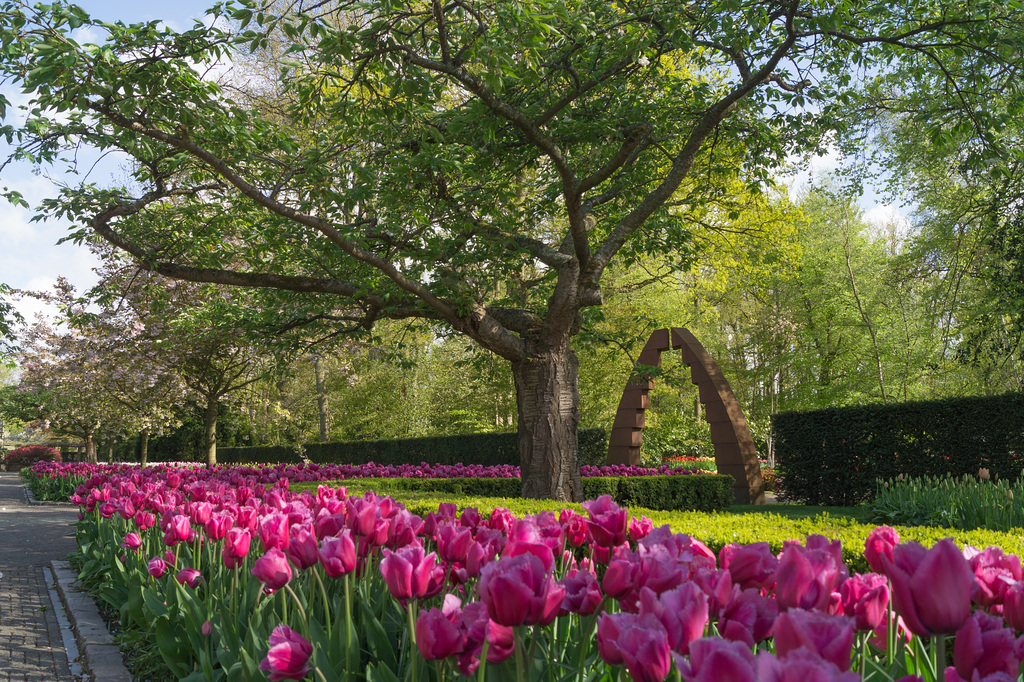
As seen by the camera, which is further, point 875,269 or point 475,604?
point 875,269

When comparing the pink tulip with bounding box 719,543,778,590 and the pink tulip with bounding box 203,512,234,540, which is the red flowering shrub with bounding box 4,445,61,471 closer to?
the pink tulip with bounding box 203,512,234,540

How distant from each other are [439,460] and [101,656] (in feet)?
56.6

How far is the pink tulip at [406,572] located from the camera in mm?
1816

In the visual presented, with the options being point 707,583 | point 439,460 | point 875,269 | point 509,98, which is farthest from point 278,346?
point 875,269

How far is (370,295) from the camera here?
886 centimetres

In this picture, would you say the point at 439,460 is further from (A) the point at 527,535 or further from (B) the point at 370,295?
(A) the point at 527,535

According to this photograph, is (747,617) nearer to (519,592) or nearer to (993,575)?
(519,592)

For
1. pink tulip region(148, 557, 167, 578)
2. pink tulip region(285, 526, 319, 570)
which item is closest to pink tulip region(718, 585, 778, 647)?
pink tulip region(285, 526, 319, 570)

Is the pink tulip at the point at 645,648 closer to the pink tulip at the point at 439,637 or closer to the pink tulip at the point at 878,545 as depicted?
the pink tulip at the point at 439,637

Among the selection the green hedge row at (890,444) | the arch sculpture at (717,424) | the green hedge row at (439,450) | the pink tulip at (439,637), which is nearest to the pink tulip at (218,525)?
the pink tulip at (439,637)

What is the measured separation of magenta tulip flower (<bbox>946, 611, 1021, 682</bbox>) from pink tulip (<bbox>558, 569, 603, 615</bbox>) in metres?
0.71

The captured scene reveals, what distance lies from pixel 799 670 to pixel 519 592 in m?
0.66

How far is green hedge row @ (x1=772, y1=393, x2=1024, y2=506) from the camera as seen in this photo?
11.2 metres

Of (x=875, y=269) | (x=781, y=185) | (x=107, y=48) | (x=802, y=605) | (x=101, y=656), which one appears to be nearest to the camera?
(x=802, y=605)
